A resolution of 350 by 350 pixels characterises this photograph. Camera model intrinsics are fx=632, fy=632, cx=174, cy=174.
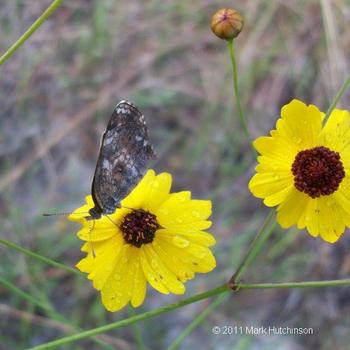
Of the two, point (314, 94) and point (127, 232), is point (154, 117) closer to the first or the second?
point (314, 94)

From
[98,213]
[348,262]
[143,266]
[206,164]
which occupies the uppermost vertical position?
[98,213]

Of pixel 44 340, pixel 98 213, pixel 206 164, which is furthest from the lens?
pixel 206 164

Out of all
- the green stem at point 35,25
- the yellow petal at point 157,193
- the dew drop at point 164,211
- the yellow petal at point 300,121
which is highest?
the green stem at point 35,25

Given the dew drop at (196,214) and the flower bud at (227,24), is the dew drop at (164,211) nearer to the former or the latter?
the dew drop at (196,214)

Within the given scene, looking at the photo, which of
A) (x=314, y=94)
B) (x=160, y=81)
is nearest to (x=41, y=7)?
(x=160, y=81)

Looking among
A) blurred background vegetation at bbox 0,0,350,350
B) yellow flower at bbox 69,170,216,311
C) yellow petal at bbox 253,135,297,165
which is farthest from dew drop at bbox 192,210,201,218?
blurred background vegetation at bbox 0,0,350,350

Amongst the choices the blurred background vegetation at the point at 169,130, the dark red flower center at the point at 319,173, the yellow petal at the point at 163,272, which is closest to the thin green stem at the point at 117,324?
the yellow petal at the point at 163,272
